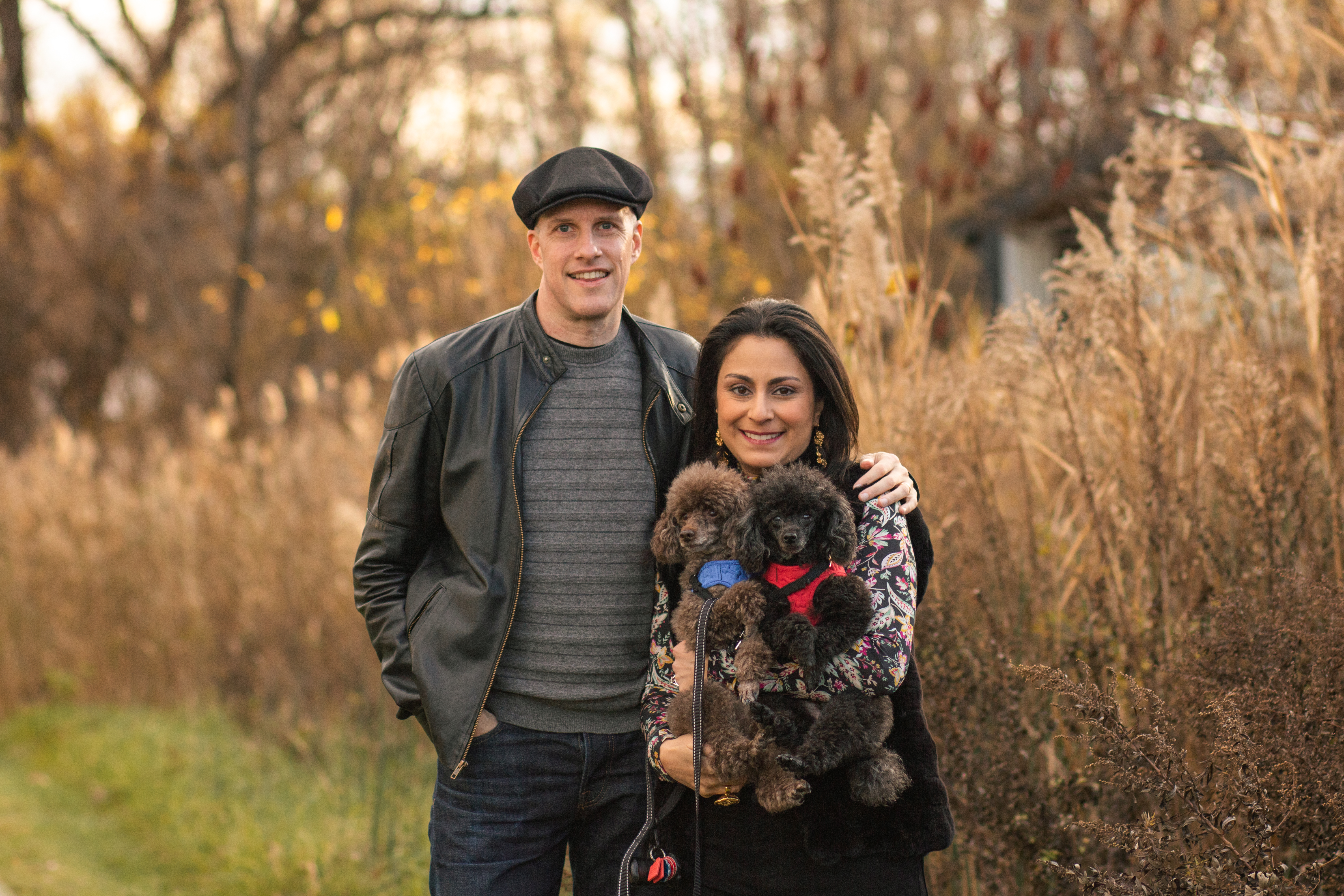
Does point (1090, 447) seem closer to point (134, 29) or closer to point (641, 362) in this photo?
point (641, 362)

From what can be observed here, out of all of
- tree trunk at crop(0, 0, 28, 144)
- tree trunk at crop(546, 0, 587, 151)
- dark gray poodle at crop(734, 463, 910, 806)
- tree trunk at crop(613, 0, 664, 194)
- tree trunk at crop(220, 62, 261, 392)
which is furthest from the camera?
tree trunk at crop(0, 0, 28, 144)

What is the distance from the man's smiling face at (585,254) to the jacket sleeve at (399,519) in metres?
0.44

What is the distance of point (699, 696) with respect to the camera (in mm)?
2084

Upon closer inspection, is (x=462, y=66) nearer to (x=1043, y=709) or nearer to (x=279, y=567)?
(x=279, y=567)

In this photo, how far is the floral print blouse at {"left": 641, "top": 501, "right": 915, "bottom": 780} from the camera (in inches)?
80.9

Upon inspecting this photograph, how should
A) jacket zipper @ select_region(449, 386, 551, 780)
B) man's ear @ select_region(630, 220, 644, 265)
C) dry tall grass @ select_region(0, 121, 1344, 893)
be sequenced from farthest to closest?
dry tall grass @ select_region(0, 121, 1344, 893) < man's ear @ select_region(630, 220, 644, 265) < jacket zipper @ select_region(449, 386, 551, 780)

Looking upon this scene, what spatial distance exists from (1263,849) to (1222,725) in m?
0.25

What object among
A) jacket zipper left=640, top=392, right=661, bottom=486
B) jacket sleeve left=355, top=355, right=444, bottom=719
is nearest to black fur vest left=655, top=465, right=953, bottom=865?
jacket zipper left=640, top=392, right=661, bottom=486

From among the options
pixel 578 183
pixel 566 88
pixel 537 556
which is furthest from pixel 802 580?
pixel 566 88

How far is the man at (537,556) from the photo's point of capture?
259 centimetres

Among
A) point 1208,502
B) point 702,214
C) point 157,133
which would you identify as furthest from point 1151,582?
point 157,133

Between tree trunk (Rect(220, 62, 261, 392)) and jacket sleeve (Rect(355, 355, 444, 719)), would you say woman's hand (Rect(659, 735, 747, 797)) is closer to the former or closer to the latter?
jacket sleeve (Rect(355, 355, 444, 719))

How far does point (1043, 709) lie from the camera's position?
3320 mm

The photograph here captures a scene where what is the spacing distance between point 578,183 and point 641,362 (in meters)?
0.50
